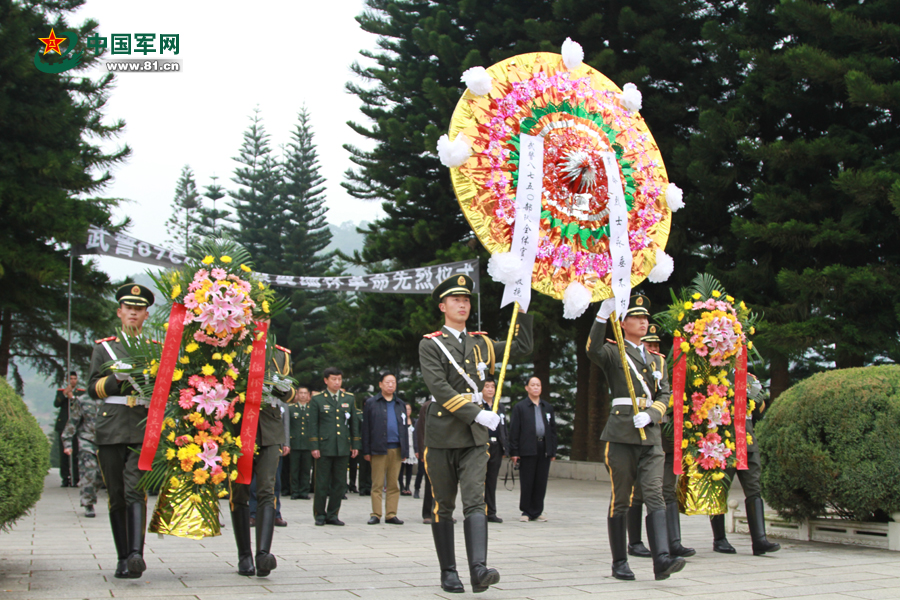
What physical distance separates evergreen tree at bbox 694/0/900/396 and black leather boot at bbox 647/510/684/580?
879 centimetres

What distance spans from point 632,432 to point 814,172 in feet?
34.7

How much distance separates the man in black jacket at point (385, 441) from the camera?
33.4ft

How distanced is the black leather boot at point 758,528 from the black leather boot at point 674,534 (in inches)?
20.2

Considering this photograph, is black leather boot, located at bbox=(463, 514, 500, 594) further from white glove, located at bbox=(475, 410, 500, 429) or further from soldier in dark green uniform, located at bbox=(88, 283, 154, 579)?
soldier in dark green uniform, located at bbox=(88, 283, 154, 579)

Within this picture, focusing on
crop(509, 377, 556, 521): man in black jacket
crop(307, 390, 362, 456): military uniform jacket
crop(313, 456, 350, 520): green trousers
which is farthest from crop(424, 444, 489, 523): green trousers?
crop(509, 377, 556, 521): man in black jacket

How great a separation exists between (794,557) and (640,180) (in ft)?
11.2

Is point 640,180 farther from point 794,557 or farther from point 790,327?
point 790,327

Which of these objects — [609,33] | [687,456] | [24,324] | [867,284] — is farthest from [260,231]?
[687,456]

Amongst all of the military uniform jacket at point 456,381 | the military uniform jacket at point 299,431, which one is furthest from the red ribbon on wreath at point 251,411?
the military uniform jacket at point 299,431

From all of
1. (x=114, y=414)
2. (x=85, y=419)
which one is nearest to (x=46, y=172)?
(x=85, y=419)

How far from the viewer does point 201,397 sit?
5.69 m

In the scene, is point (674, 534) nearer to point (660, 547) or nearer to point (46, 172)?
point (660, 547)

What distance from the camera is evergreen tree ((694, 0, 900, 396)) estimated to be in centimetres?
1353

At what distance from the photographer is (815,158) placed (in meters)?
14.3
